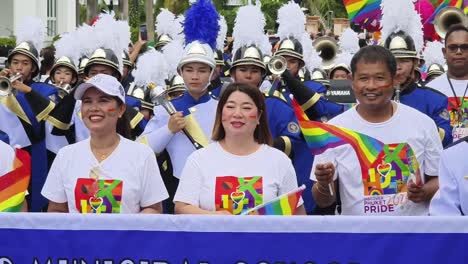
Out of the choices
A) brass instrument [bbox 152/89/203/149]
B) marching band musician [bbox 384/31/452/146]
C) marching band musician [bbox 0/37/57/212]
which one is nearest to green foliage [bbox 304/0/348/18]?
marching band musician [bbox 0/37/57/212]

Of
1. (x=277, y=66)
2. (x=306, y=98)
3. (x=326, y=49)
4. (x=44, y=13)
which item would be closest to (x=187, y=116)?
(x=277, y=66)

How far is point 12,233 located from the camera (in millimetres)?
4789

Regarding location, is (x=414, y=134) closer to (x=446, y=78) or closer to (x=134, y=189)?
(x=134, y=189)

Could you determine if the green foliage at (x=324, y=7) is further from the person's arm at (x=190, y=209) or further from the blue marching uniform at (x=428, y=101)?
the person's arm at (x=190, y=209)

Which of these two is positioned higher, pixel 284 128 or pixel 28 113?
pixel 28 113

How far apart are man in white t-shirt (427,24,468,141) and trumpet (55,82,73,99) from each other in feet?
11.5

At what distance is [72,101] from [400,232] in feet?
14.9

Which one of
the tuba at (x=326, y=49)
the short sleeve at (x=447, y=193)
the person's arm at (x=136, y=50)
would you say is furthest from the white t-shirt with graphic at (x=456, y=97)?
the person's arm at (x=136, y=50)

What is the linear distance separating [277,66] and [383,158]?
10.7ft

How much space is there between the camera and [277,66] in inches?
350

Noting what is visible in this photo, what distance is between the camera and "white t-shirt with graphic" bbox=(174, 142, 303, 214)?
566cm

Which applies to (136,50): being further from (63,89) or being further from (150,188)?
(150,188)

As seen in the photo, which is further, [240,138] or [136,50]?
[136,50]

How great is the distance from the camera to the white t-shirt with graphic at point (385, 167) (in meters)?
5.75
